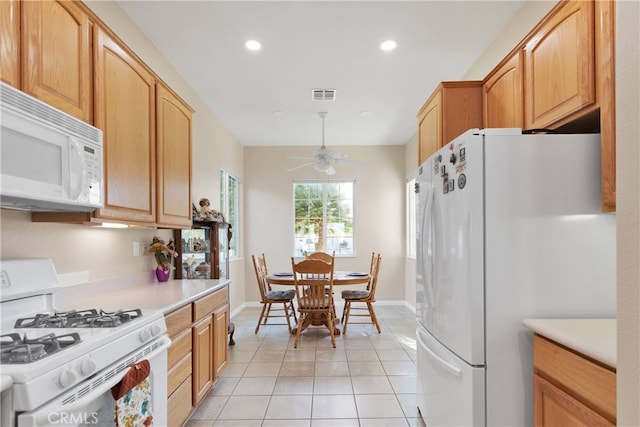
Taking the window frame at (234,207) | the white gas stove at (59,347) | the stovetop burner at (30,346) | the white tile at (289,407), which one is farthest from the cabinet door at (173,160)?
the window frame at (234,207)

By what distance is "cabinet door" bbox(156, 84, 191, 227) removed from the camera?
2.54 meters

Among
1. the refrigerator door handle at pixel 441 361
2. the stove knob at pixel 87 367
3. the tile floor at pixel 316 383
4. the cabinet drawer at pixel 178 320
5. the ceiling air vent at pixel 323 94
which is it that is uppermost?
the ceiling air vent at pixel 323 94

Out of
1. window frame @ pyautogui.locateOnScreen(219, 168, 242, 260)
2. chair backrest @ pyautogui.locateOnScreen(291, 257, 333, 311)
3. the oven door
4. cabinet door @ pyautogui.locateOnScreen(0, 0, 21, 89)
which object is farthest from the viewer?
window frame @ pyautogui.locateOnScreen(219, 168, 242, 260)

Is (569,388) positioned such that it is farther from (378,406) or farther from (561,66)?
(378,406)

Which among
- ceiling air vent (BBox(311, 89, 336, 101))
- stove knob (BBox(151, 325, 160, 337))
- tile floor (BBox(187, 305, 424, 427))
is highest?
ceiling air vent (BBox(311, 89, 336, 101))

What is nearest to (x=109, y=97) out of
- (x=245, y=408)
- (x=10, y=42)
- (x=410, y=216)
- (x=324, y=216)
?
(x=10, y=42)

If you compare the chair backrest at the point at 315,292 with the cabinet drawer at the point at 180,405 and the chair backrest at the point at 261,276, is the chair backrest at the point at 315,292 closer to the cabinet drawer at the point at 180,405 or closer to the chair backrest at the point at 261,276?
the chair backrest at the point at 261,276

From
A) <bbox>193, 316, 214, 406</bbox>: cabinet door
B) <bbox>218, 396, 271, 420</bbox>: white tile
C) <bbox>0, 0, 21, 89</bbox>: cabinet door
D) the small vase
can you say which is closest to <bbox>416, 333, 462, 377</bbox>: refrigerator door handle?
<bbox>218, 396, 271, 420</bbox>: white tile

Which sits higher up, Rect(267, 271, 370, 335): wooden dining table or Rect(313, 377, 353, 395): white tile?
Rect(267, 271, 370, 335): wooden dining table

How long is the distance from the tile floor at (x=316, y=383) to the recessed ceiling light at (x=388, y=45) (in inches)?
110

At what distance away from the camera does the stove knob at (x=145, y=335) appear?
5.17 ft

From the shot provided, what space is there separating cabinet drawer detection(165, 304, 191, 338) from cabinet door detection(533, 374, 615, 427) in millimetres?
1763

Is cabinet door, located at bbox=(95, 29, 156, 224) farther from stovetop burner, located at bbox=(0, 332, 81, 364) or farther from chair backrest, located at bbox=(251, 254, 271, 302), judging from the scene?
chair backrest, located at bbox=(251, 254, 271, 302)

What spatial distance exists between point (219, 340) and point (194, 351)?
533 millimetres
